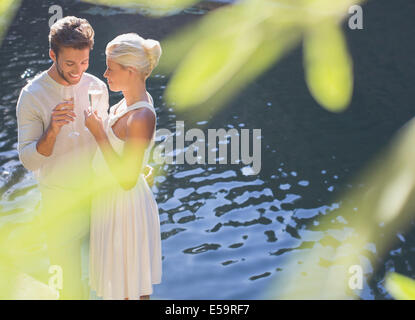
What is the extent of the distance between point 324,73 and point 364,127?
845 cm

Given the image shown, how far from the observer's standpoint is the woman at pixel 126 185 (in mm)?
3170

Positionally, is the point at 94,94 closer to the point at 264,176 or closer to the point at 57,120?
the point at 57,120

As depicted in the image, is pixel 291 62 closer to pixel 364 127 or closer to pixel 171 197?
pixel 364 127

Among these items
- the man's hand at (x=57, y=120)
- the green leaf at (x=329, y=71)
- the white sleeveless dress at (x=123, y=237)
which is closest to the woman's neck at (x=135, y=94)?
the white sleeveless dress at (x=123, y=237)

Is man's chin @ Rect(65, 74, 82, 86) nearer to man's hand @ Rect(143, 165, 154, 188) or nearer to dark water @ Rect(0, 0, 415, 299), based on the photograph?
man's hand @ Rect(143, 165, 154, 188)

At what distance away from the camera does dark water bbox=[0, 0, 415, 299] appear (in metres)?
5.86

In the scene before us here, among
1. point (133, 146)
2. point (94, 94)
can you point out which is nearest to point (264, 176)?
point (133, 146)

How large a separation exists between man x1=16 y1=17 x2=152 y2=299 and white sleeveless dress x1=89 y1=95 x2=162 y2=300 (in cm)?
14

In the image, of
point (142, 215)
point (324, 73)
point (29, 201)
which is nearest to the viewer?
point (324, 73)

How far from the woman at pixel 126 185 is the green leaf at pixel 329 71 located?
2279 millimetres

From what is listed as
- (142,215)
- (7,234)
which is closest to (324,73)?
(142,215)

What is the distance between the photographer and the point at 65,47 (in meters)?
3.15

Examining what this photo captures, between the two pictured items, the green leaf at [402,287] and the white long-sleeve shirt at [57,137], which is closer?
the green leaf at [402,287]

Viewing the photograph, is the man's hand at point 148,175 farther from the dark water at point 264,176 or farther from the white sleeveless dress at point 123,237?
the dark water at point 264,176
